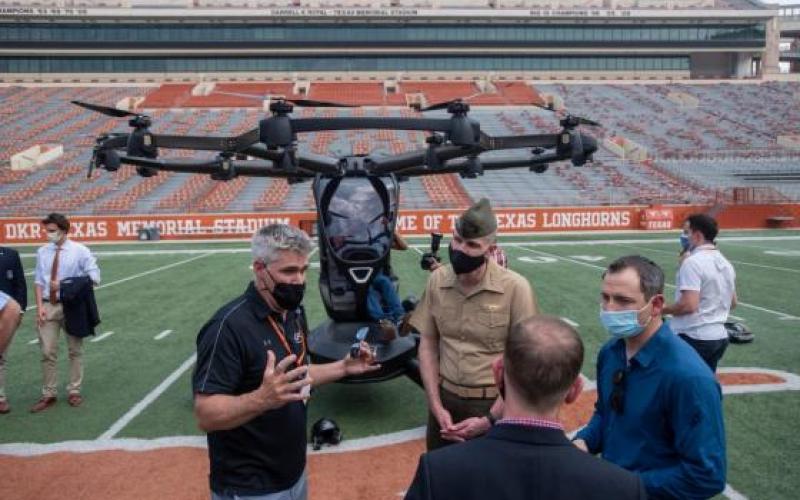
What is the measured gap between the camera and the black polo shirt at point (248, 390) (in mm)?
3133

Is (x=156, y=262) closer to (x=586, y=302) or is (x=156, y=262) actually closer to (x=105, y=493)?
(x=586, y=302)

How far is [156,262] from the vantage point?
2181 centimetres

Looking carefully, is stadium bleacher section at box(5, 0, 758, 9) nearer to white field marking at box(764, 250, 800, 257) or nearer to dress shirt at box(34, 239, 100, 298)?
white field marking at box(764, 250, 800, 257)

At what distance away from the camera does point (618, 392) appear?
3189 mm

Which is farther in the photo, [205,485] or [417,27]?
[417,27]

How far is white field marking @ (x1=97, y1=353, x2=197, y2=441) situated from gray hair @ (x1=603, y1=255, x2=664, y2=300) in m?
5.91

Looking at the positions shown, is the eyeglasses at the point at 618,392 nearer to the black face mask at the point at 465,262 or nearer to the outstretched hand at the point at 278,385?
the black face mask at the point at 465,262

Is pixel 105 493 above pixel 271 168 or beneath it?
beneath

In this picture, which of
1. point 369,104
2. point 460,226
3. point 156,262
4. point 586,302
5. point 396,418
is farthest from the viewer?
point 369,104

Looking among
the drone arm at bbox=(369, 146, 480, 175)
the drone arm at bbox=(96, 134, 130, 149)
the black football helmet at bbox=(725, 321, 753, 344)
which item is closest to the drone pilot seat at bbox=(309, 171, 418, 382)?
the drone arm at bbox=(369, 146, 480, 175)

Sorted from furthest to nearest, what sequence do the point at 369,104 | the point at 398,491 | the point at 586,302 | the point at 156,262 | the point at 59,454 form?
the point at 369,104 < the point at 156,262 < the point at 586,302 < the point at 59,454 < the point at 398,491

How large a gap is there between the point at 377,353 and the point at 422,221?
2401 centimetres

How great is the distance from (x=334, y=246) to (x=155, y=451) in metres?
2.93

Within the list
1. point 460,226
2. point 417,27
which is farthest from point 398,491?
point 417,27
